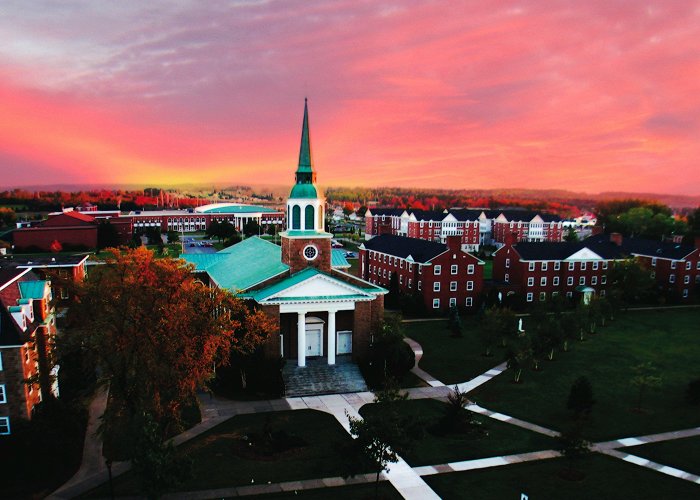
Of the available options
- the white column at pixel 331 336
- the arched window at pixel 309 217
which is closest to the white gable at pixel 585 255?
the arched window at pixel 309 217

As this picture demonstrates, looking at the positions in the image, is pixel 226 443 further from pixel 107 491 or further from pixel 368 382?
pixel 368 382

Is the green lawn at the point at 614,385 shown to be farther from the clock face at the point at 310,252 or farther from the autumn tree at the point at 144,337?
the autumn tree at the point at 144,337

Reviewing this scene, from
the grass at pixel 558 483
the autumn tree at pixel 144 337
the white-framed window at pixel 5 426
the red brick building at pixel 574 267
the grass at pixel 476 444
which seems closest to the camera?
the grass at pixel 558 483

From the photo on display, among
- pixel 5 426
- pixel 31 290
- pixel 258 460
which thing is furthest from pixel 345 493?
pixel 31 290

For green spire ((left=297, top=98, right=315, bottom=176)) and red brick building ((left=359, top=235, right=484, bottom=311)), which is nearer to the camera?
green spire ((left=297, top=98, right=315, bottom=176))

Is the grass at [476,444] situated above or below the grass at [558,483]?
below

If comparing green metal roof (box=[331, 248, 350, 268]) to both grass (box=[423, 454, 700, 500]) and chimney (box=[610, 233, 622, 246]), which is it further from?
chimney (box=[610, 233, 622, 246])

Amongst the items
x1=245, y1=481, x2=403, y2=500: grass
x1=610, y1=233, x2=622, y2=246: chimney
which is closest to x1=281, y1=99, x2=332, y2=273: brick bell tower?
x1=245, y1=481, x2=403, y2=500: grass

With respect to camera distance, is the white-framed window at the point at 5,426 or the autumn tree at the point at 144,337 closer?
the autumn tree at the point at 144,337
